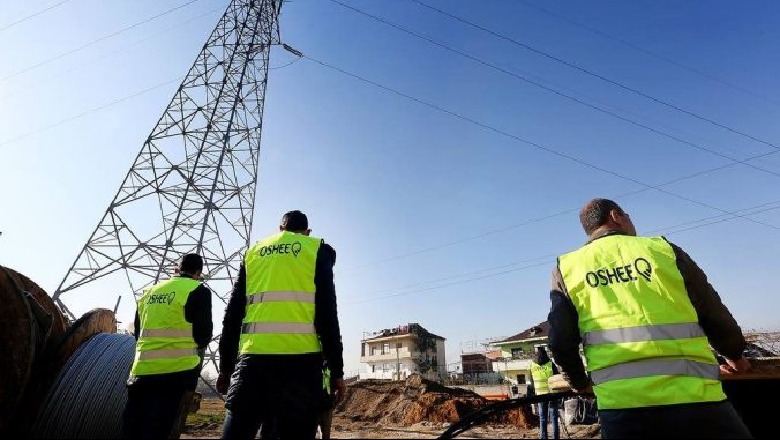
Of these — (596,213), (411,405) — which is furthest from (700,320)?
(411,405)

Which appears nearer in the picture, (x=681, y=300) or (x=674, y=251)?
(x=681, y=300)

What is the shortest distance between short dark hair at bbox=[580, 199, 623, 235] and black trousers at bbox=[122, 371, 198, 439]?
3.20 metres

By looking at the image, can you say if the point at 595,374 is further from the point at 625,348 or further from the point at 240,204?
the point at 240,204

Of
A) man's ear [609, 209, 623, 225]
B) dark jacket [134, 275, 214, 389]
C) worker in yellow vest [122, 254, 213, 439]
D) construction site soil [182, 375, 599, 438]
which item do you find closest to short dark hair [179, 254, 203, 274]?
worker in yellow vest [122, 254, 213, 439]

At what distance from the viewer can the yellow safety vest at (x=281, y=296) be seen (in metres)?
2.33

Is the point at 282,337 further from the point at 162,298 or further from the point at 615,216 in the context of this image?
the point at 615,216

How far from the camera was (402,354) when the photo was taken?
51.3 meters

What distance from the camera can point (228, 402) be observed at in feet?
7.19

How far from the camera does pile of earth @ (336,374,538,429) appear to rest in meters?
16.6

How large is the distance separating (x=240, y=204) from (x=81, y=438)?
11598 mm

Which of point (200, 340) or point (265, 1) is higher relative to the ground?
point (265, 1)

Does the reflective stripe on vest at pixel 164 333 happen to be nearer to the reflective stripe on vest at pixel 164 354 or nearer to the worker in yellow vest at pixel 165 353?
the worker in yellow vest at pixel 165 353

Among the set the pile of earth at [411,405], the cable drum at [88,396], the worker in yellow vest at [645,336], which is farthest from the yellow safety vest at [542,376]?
the cable drum at [88,396]

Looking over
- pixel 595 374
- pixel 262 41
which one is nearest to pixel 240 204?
pixel 262 41
